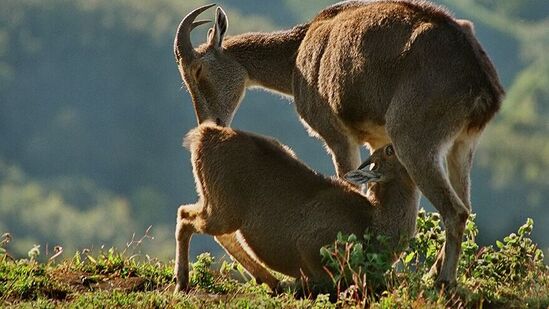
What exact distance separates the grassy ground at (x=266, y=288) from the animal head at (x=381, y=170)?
1.70ft

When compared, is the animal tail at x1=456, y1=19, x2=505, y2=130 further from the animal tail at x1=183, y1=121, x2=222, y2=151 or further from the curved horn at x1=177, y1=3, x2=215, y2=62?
the curved horn at x1=177, y1=3, x2=215, y2=62

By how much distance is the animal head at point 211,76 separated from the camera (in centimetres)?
1250

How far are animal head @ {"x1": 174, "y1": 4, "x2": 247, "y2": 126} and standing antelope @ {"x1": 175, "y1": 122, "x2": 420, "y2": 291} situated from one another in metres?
2.85

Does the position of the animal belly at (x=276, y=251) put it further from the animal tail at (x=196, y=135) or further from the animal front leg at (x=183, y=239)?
the animal tail at (x=196, y=135)

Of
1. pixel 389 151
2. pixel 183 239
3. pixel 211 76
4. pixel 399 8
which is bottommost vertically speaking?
pixel 183 239

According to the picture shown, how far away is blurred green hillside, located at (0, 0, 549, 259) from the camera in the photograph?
168ft

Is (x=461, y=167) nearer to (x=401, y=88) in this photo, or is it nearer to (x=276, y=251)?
(x=401, y=88)

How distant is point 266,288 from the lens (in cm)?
913

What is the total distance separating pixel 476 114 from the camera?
923cm

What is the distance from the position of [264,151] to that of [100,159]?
48.1 metres

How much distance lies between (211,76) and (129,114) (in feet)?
156

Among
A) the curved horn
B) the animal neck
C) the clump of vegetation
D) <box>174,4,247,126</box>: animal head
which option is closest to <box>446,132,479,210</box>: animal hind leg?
the clump of vegetation

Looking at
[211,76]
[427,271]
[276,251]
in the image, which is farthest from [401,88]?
[211,76]

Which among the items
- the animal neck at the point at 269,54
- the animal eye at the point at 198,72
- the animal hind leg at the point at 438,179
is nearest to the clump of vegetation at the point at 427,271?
the animal hind leg at the point at 438,179
